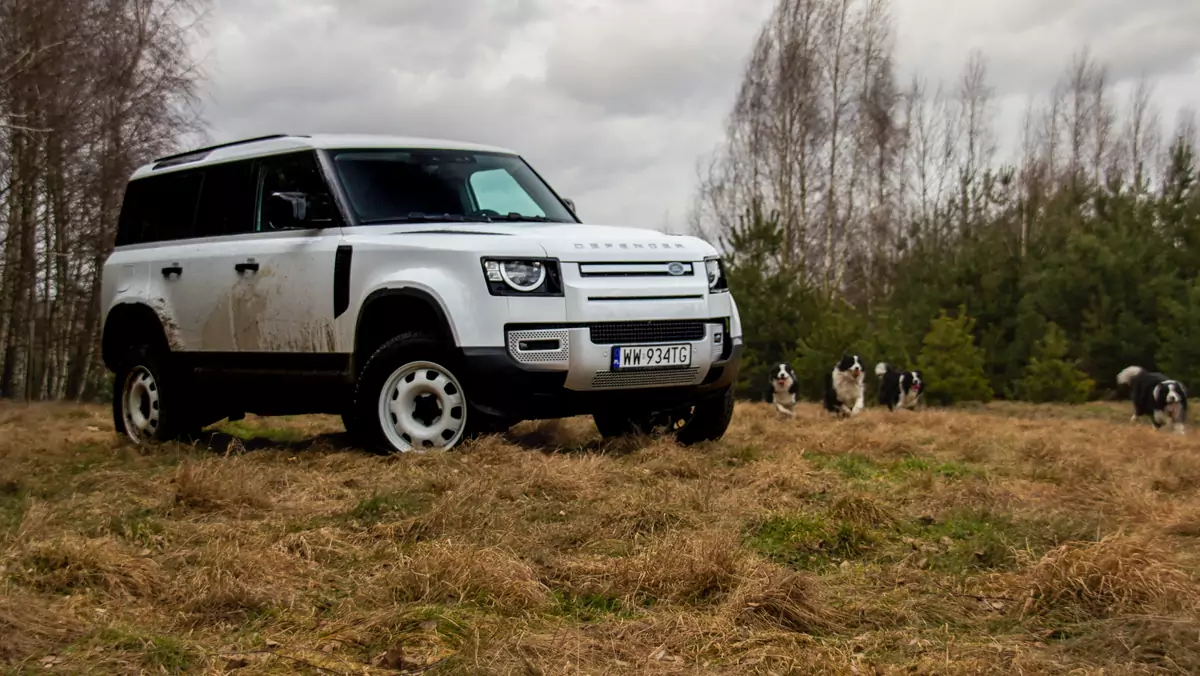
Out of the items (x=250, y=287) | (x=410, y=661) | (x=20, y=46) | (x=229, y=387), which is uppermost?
(x=20, y=46)

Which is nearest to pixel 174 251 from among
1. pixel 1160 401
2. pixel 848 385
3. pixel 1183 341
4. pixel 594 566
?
pixel 594 566

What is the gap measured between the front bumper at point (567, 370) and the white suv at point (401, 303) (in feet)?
0.04

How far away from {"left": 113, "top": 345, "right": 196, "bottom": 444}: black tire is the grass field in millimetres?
1630

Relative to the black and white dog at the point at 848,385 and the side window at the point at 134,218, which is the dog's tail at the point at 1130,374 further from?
the side window at the point at 134,218

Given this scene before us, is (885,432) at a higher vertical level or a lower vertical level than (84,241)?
lower

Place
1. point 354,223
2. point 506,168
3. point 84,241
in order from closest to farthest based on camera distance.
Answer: point 354,223 → point 506,168 → point 84,241

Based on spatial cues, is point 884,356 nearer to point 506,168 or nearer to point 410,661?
point 506,168

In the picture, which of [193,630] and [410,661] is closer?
[410,661]

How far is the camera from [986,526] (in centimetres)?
468

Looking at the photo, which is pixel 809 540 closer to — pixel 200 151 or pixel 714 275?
pixel 714 275

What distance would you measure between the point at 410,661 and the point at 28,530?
7.19 ft

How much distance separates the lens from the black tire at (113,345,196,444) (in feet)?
26.3

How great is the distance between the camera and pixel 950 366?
66.4 ft

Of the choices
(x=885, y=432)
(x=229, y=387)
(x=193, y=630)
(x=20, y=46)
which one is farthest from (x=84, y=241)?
(x=193, y=630)
